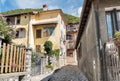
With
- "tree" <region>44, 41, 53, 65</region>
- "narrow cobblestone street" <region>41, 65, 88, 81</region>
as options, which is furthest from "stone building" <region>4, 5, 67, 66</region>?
"narrow cobblestone street" <region>41, 65, 88, 81</region>

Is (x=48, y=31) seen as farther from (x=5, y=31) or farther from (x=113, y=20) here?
(x=113, y=20)

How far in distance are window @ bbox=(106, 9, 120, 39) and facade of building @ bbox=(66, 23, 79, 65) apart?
23.0 metres

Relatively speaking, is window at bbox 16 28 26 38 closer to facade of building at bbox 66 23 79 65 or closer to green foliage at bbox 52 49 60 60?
green foliage at bbox 52 49 60 60

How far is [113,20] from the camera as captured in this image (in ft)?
19.1

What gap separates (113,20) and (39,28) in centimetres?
2014

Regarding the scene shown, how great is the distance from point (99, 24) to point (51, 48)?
56.6 ft

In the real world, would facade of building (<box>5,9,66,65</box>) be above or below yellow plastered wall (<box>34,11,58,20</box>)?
below

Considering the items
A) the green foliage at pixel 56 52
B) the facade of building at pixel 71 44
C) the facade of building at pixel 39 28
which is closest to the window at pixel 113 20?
the green foliage at pixel 56 52

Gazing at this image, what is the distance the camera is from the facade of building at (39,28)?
78.9ft

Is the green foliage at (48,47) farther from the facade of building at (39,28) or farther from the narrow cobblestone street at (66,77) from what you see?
the narrow cobblestone street at (66,77)

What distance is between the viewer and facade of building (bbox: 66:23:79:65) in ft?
95.6

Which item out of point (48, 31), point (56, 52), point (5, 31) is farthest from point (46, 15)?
point (5, 31)

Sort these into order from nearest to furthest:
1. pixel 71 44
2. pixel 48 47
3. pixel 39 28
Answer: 1. pixel 48 47
2. pixel 39 28
3. pixel 71 44

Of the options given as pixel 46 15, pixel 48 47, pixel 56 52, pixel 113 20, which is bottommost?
pixel 56 52
